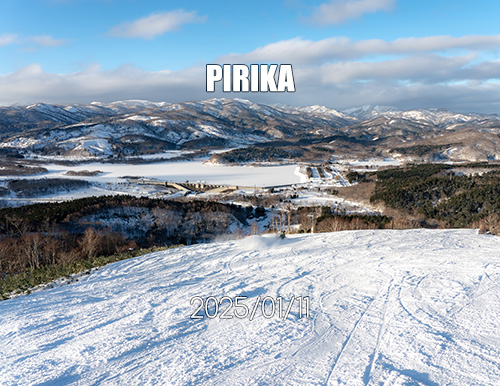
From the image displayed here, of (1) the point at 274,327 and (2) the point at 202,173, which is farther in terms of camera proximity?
(2) the point at 202,173

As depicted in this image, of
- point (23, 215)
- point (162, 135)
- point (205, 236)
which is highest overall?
point (162, 135)

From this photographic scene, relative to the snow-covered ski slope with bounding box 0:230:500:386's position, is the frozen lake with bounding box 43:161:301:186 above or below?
above

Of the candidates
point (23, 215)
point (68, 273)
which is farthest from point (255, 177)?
point (68, 273)

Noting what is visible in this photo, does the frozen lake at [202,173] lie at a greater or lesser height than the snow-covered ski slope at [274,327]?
greater

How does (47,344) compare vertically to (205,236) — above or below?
above

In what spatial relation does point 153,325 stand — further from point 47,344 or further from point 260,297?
point 260,297

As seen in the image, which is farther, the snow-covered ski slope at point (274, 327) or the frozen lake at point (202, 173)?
the frozen lake at point (202, 173)

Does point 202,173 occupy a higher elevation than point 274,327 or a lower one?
higher

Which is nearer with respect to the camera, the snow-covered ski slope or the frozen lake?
the snow-covered ski slope
